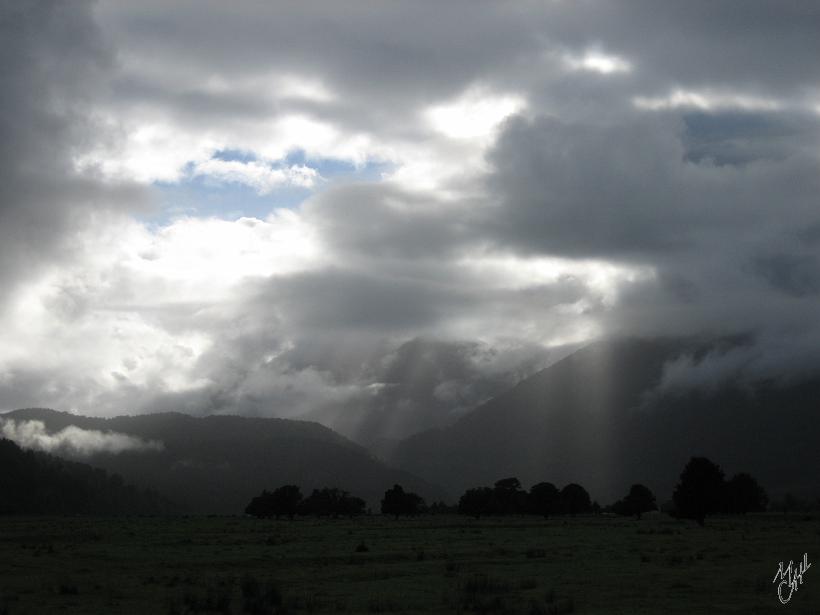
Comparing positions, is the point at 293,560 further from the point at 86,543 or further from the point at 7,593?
the point at 86,543

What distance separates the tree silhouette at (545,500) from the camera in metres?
183

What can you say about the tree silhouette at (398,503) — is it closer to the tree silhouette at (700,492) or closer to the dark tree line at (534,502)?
the dark tree line at (534,502)

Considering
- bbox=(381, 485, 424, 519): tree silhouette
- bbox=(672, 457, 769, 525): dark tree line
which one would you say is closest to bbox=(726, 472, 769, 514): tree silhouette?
bbox=(672, 457, 769, 525): dark tree line

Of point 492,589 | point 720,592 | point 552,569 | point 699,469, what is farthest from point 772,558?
point 699,469

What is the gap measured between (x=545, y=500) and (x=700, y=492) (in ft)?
245

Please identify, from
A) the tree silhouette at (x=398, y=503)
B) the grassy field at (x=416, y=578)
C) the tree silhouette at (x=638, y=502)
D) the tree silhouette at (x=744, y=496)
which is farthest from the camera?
the tree silhouette at (x=398, y=503)

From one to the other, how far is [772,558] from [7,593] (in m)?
40.0

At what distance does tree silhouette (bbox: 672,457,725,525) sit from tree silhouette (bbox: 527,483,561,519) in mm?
68198

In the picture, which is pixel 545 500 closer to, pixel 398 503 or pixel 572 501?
pixel 572 501

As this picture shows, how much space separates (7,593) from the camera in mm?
36250

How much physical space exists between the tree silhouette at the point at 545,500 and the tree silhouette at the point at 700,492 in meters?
68.2
